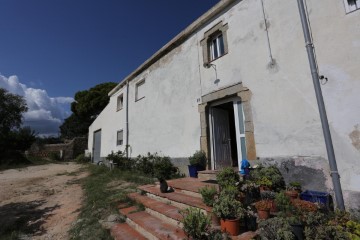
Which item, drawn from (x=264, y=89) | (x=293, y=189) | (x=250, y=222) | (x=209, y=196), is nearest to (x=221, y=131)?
(x=264, y=89)

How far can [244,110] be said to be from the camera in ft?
18.5

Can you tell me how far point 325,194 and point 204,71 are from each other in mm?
4766

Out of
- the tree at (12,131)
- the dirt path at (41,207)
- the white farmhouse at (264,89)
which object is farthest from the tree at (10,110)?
the white farmhouse at (264,89)

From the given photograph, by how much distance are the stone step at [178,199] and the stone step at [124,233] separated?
0.97 metres

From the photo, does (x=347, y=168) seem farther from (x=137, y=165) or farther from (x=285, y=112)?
(x=137, y=165)

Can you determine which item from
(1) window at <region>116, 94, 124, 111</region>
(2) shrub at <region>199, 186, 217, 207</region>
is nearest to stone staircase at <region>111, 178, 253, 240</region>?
(2) shrub at <region>199, 186, 217, 207</region>

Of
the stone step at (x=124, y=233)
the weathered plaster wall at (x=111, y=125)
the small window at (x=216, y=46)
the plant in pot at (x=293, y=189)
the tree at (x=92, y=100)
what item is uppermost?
the tree at (x=92, y=100)

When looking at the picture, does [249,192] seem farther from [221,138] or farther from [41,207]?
[41,207]

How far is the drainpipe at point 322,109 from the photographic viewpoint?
12.6ft

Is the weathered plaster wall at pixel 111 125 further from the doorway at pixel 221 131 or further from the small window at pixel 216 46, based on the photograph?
the small window at pixel 216 46

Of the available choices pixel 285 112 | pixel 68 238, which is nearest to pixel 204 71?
pixel 285 112

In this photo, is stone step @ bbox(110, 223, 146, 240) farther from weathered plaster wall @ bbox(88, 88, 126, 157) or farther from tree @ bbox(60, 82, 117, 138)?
tree @ bbox(60, 82, 117, 138)

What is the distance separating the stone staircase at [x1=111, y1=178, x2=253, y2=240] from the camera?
136 inches

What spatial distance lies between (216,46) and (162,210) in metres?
5.39
